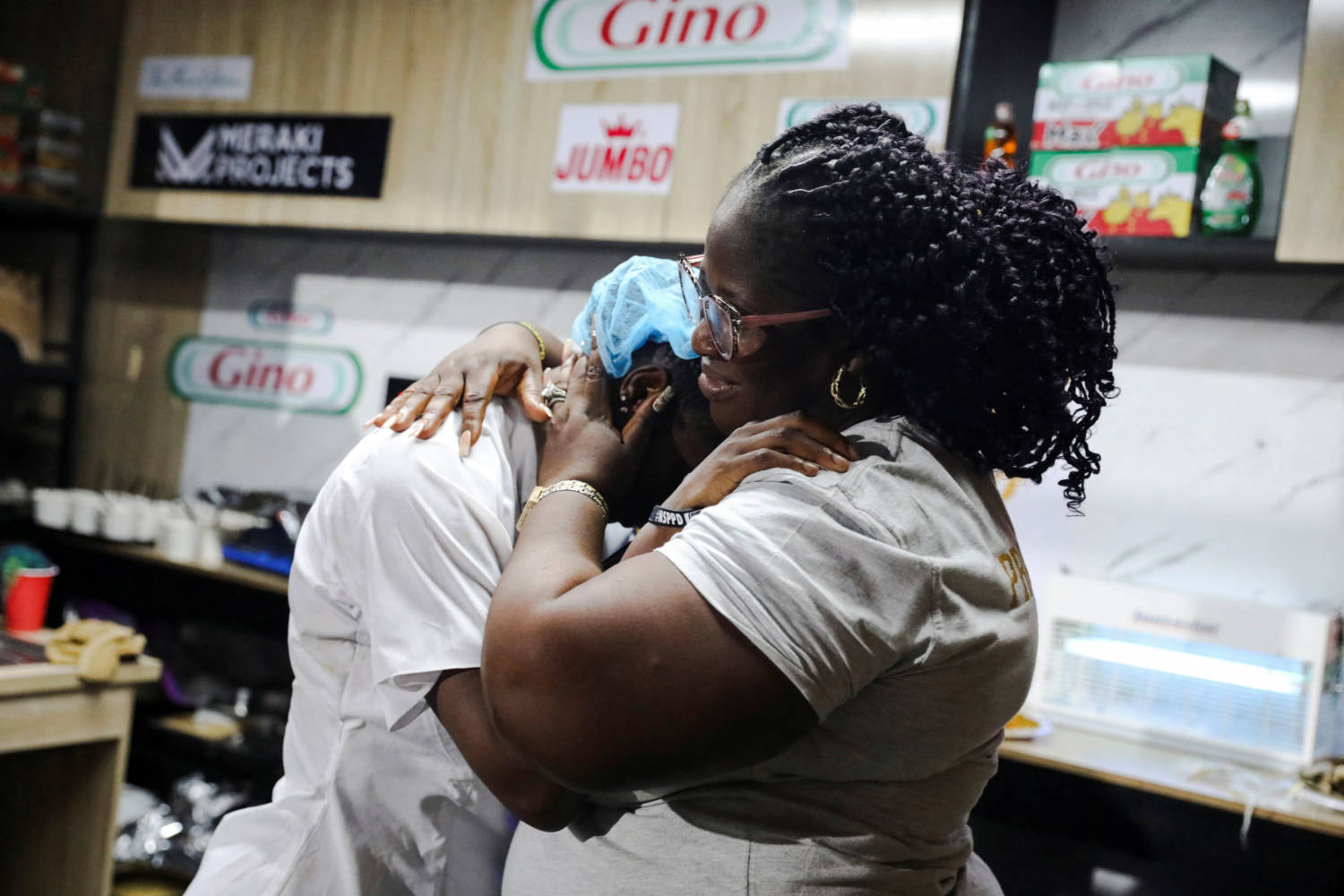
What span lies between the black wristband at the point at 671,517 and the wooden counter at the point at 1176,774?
1482 mm

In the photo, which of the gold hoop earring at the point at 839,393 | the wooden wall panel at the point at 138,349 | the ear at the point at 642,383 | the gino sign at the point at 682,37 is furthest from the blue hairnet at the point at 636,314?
the wooden wall panel at the point at 138,349

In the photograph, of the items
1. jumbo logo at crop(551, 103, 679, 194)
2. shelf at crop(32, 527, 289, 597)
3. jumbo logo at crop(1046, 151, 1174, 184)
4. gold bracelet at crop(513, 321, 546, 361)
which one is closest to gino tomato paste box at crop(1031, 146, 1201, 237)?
jumbo logo at crop(1046, 151, 1174, 184)

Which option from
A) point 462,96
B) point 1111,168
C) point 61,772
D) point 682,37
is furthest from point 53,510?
point 1111,168

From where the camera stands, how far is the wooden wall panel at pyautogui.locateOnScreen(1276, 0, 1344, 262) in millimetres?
2135

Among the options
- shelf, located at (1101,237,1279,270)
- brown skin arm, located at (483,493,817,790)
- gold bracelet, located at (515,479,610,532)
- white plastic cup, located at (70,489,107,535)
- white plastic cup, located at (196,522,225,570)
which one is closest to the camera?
brown skin arm, located at (483,493,817,790)

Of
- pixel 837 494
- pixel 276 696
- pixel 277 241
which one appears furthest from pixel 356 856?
pixel 277 241

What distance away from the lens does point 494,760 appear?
1012 mm

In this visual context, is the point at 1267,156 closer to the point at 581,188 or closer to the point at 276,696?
the point at 581,188

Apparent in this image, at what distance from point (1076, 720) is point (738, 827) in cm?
172

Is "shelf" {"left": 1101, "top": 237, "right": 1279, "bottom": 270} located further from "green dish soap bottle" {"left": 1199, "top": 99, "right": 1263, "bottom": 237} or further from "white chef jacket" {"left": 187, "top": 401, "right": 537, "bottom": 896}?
"white chef jacket" {"left": 187, "top": 401, "right": 537, "bottom": 896}

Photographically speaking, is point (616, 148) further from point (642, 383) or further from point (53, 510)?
point (53, 510)

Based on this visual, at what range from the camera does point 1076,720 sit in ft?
7.94

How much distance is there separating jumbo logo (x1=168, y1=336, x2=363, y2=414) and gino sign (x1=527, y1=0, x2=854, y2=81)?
126 centimetres

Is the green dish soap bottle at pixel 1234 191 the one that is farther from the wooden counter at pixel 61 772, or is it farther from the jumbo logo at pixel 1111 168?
the wooden counter at pixel 61 772
